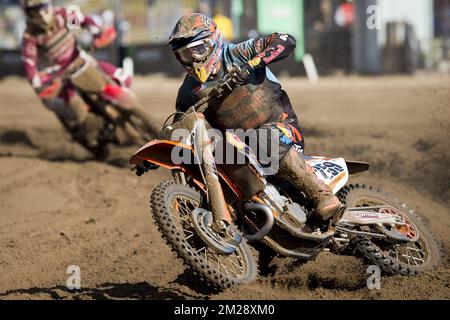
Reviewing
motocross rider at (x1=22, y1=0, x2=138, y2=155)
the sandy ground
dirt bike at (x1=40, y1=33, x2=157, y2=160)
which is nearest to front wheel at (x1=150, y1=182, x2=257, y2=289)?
the sandy ground

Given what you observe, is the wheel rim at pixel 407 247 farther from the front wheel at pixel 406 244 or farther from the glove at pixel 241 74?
the glove at pixel 241 74

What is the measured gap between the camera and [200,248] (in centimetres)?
487

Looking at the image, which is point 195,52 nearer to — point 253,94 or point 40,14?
point 253,94

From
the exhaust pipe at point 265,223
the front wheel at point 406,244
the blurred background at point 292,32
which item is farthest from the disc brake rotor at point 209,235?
the blurred background at point 292,32

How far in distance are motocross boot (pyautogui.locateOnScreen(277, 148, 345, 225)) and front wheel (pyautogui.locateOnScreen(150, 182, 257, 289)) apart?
517 mm

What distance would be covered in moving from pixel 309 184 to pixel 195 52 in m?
1.12

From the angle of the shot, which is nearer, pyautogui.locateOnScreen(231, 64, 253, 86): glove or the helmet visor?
pyautogui.locateOnScreen(231, 64, 253, 86): glove

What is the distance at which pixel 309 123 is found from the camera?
1272 cm

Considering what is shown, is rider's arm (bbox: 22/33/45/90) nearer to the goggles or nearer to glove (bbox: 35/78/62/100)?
glove (bbox: 35/78/62/100)

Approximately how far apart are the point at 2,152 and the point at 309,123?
469 centimetres

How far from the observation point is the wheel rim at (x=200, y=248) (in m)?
4.83

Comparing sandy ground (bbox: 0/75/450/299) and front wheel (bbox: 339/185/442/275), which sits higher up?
front wheel (bbox: 339/185/442/275)

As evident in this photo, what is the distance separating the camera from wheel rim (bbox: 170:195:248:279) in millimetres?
4832
